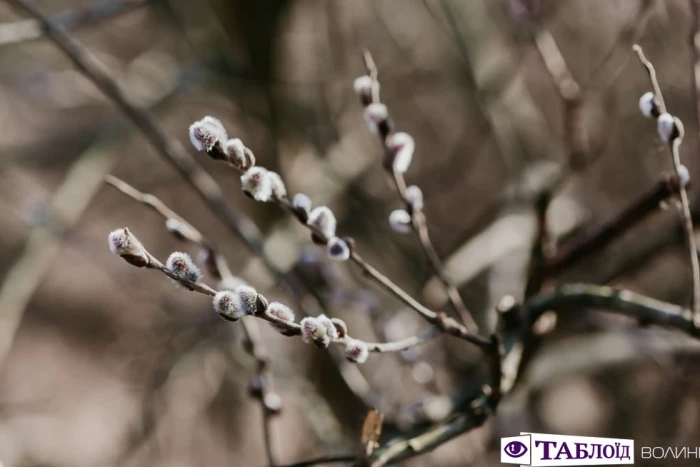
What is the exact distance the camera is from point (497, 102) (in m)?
1.99

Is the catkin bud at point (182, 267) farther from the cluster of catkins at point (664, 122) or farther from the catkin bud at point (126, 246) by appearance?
the cluster of catkins at point (664, 122)

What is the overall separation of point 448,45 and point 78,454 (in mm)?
3495

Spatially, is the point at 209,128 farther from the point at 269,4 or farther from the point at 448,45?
the point at 448,45

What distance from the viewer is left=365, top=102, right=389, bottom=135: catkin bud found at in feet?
2.91

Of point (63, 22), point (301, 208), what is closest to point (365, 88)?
point (301, 208)

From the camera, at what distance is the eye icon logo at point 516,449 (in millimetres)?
1164

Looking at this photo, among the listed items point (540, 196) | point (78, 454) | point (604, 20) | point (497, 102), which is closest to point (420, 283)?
point (497, 102)

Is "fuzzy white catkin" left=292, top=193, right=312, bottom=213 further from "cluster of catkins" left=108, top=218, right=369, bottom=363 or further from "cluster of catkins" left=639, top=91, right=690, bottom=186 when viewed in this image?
"cluster of catkins" left=639, top=91, right=690, bottom=186

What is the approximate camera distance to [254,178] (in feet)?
2.41

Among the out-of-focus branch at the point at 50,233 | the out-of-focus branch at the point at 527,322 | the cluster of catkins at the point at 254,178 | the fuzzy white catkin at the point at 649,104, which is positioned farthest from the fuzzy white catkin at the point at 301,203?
the out-of-focus branch at the point at 50,233

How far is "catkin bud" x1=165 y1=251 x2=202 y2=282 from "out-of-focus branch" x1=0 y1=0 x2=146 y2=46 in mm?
966

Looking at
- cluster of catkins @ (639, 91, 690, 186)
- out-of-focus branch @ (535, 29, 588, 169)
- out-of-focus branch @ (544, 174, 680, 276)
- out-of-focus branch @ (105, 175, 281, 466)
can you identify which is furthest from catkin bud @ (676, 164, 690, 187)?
out-of-focus branch @ (105, 175, 281, 466)

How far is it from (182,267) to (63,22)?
47.5 inches

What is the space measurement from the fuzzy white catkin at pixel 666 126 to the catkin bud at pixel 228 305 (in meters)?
0.63
